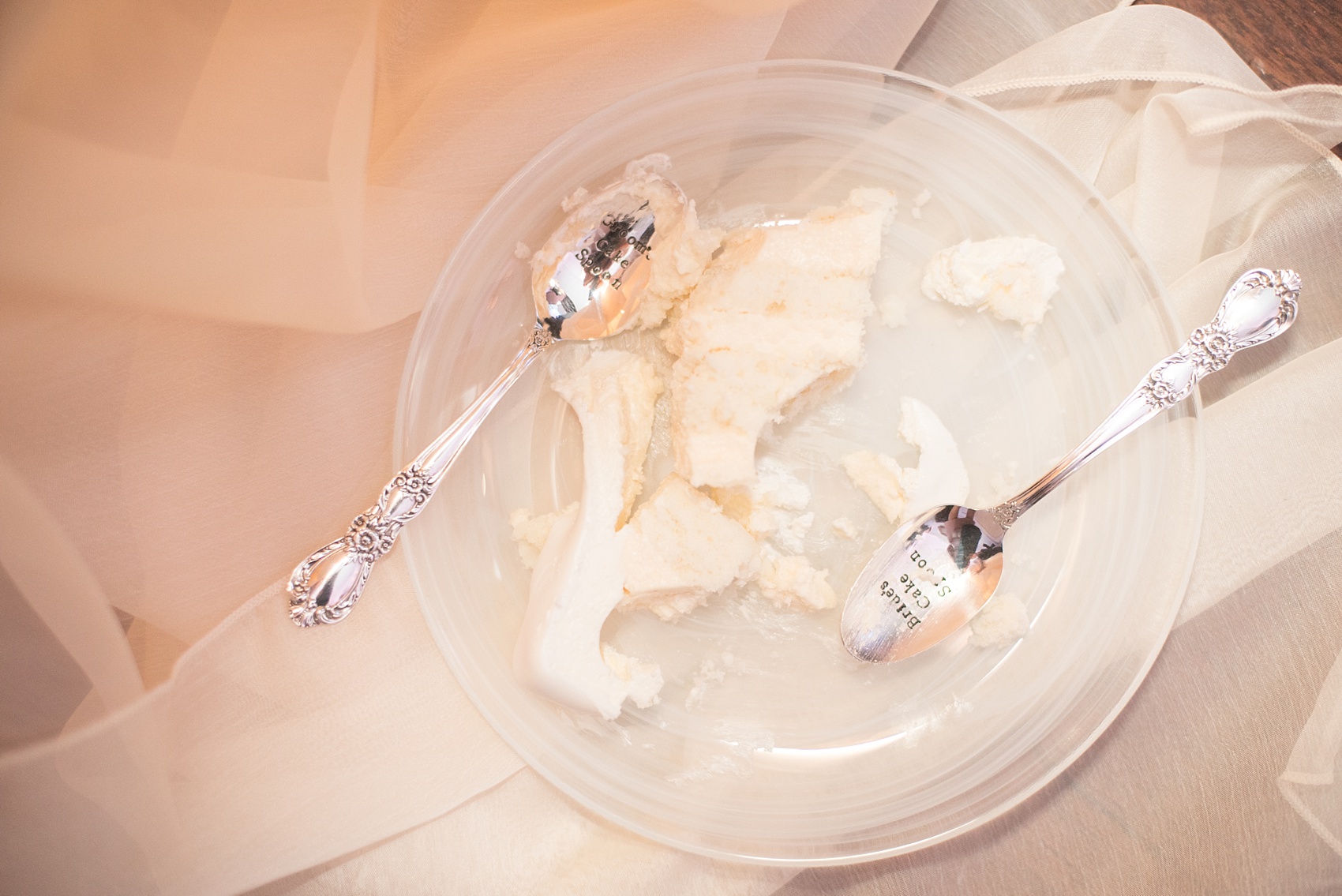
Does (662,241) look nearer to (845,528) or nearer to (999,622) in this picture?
(845,528)

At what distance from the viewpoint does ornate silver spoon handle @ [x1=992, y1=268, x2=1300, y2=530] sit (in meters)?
1.03

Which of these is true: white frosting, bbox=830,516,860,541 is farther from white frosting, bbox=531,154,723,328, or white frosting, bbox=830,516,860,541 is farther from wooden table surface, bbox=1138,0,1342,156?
wooden table surface, bbox=1138,0,1342,156

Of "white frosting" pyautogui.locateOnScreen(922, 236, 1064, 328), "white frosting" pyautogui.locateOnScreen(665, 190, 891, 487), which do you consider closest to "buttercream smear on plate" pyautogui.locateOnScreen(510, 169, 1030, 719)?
"white frosting" pyautogui.locateOnScreen(665, 190, 891, 487)

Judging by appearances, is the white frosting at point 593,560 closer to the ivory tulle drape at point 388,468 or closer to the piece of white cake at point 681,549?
the piece of white cake at point 681,549

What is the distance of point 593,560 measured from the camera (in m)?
1.07

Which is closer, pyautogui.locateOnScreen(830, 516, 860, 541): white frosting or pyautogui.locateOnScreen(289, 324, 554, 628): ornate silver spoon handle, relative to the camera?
pyautogui.locateOnScreen(289, 324, 554, 628): ornate silver spoon handle

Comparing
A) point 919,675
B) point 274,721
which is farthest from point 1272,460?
point 274,721

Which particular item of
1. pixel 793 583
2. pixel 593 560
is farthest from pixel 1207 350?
pixel 593 560

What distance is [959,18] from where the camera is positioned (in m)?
1.21

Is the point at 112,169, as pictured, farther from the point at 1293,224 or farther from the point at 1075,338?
the point at 1293,224

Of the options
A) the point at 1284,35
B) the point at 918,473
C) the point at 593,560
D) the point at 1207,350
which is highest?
the point at 1284,35

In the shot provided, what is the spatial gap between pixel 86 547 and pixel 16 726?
0.29 meters

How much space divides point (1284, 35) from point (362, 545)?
168cm

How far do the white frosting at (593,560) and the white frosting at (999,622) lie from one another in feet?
1.71
